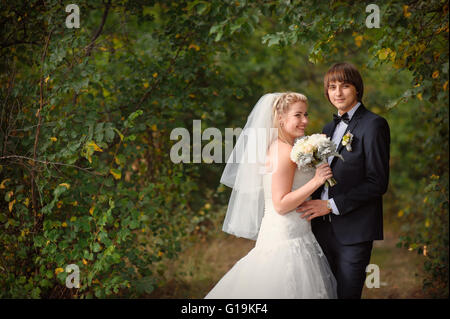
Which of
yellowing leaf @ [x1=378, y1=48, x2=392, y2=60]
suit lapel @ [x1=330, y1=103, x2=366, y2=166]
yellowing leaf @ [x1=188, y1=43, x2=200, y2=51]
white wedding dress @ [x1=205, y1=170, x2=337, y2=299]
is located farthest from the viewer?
yellowing leaf @ [x1=188, y1=43, x2=200, y2=51]

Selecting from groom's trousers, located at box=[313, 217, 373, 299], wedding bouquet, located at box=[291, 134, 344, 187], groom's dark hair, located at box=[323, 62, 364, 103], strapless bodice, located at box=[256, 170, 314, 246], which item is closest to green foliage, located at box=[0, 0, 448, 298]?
groom's dark hair, located at box=[323, 62, 364, 103]

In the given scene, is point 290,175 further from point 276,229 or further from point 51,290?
point 51,290

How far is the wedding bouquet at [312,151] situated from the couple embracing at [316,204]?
14 centimetres

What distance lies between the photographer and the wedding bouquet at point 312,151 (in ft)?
9.46

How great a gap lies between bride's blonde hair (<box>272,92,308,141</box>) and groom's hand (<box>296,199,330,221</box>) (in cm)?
52

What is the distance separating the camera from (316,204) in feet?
10.5

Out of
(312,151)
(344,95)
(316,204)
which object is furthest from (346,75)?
(316,204)

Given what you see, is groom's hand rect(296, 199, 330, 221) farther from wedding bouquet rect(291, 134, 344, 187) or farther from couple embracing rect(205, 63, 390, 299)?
wedding bouquet rect(291, 134, 344, 187)

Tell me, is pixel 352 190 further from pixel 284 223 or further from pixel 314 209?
pixel 284 223

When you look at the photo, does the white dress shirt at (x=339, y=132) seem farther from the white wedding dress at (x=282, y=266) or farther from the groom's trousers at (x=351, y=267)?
the groom's trousers at (x=351, y=267)

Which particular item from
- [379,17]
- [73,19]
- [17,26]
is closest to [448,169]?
[379,17]

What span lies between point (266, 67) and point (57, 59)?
578cm

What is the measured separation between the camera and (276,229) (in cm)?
325

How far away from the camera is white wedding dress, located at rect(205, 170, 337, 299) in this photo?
3.02m
